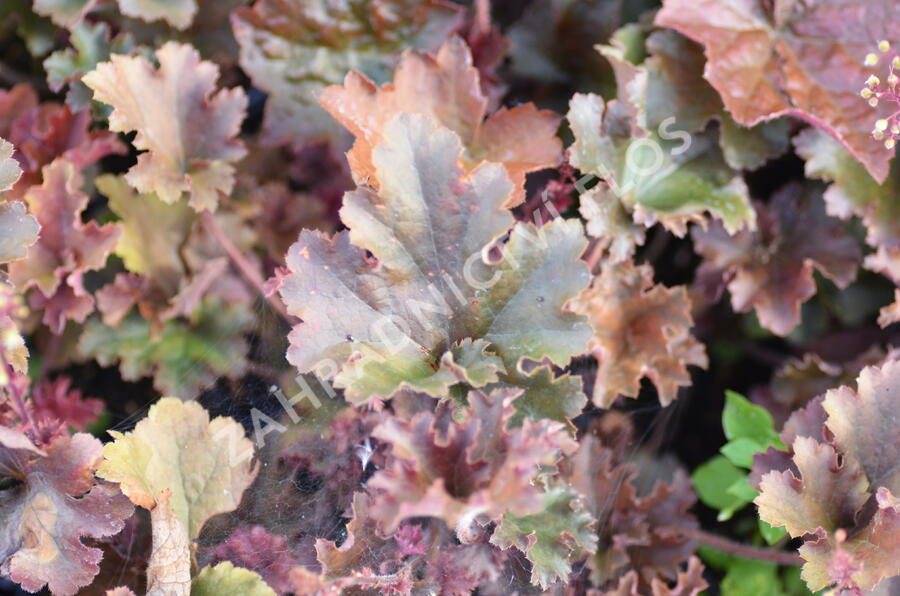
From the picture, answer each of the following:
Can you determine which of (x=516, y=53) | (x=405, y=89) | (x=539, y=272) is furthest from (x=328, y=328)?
(x=516, y=53)

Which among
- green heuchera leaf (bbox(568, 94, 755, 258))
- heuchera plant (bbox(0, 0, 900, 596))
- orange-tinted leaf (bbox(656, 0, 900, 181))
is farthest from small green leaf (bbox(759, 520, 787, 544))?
orange-tinted leaf (bbox(656, 0, 900, 181))

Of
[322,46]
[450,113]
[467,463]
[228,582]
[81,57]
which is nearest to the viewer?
[467,463]

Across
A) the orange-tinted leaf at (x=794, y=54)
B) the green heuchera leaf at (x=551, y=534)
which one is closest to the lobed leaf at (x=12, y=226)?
the green heuchera leaf at (x=551, y=534)

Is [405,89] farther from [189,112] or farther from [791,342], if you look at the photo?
[791,342]

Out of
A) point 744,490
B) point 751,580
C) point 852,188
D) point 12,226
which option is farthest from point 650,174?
point 12,226

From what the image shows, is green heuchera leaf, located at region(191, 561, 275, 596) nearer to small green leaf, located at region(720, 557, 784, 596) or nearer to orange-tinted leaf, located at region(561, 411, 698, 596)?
orange-tinted leaf, located at region(561, 411, 698, 596)

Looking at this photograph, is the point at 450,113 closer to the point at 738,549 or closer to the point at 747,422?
the point at 747,422

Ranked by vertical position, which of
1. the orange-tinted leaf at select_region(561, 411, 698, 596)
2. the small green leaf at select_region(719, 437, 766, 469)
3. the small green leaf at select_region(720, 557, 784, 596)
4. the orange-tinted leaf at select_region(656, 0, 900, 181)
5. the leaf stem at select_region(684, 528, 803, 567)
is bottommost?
the small green leaf at select_region(720, 557, 784, 596)

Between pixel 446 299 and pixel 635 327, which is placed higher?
pixel 446 299
